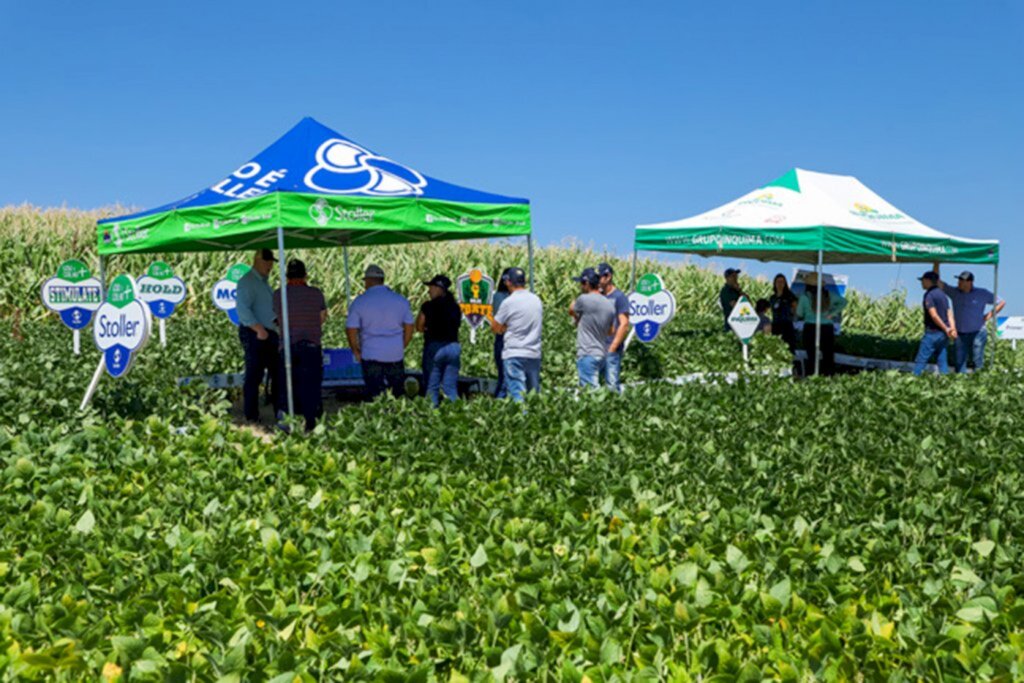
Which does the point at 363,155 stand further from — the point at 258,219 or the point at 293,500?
the point at 293,500

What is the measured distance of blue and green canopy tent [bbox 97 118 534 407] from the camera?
953 centimetres

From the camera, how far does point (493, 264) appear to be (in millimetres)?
27125

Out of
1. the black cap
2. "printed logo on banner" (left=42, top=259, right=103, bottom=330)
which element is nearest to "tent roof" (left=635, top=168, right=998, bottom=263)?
the black cap

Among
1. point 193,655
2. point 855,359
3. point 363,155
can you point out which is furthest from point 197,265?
point 193,655

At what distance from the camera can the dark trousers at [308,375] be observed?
10469mm

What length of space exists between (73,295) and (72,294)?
0.02m

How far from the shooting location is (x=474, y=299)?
1642cm

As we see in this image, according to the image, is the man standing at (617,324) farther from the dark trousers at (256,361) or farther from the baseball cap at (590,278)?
the dark trousers at (256,361)

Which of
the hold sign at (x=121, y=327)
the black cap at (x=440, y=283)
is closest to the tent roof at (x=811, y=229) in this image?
the black cap at (x=440, y=283)

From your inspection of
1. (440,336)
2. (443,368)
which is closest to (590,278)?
(440,336)

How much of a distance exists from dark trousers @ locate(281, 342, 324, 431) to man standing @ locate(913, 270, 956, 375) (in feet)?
31.0

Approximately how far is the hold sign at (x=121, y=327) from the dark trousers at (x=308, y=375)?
2.28 metres

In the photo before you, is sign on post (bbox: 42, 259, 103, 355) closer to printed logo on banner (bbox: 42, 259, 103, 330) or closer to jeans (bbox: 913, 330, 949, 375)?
printed logo on banner (bbox: 42, 259, 103, 330)

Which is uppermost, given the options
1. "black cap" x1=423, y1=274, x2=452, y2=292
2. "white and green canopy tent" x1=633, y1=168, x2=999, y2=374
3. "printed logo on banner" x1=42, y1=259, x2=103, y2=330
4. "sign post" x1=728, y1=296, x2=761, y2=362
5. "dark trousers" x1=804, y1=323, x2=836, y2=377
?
"white and green canopy tent" x1=633, y1=168, x2=999, y2=374
